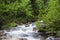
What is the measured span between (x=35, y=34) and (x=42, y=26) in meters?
1.23

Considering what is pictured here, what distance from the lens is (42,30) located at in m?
24.2

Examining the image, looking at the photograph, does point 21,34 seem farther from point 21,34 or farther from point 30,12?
point 30,12

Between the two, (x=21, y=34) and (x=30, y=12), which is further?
(x=30, y=12)

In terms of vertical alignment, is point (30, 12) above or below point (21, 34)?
above

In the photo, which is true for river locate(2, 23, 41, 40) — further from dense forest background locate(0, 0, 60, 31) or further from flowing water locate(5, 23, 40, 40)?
dense forest background locate(0, 0, 60, 31)

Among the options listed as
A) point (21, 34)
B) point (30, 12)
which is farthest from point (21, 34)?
point (30, 12)

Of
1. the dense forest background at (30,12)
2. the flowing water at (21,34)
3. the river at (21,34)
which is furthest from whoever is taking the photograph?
the dense forest background at (30,12)

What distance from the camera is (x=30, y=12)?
38.7 m

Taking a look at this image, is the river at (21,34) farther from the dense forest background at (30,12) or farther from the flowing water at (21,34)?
the dense forest background at (30,12)

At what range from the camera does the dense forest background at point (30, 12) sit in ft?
76.0

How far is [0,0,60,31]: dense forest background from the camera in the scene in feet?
76.0

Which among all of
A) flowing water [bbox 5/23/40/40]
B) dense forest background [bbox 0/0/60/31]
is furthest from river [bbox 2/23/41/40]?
dense forest background [bbox 0/0/60/31]

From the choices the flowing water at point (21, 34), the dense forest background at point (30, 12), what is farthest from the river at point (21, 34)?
the dense forest background at point (30, 12)

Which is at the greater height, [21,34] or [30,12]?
[30,12]
